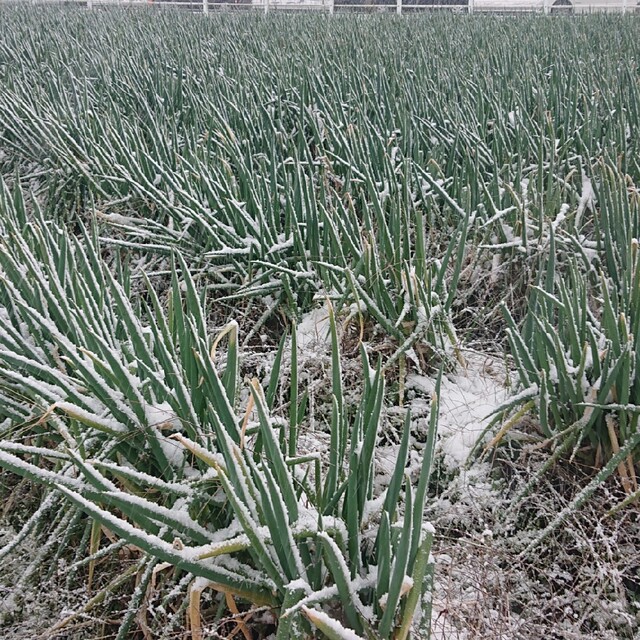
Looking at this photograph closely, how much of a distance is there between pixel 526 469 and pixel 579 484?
0.13 m

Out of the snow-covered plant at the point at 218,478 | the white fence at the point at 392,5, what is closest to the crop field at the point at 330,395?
the snow-covered plant at the point at 218,478

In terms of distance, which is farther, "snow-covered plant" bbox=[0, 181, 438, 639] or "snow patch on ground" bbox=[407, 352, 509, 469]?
"snow patch on ground" bbox=[407, 352, 509, 469]

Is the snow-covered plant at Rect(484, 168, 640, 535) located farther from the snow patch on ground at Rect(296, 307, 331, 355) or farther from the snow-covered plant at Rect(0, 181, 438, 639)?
the snow patch on ground at Rect(296, 307, 331, 355)

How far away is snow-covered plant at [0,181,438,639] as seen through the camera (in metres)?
0.97

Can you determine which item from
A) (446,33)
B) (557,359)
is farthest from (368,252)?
(446,33)

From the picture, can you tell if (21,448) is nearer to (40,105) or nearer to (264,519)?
(264,519)

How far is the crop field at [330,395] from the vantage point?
106 centimetres

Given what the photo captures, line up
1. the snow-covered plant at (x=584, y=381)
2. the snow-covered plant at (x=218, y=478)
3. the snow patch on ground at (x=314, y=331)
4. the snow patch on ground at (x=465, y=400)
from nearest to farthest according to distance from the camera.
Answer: the snow-covered plant at (x=218, y=478) < the snow-covered plant at (x=584, y=381) < the snow patch on ground at (x=465, y=400) < the snow patch on ground at (x=314, y=331)

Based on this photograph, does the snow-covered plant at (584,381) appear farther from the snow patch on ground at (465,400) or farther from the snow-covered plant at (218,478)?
the snow-covered plant at (218,478)

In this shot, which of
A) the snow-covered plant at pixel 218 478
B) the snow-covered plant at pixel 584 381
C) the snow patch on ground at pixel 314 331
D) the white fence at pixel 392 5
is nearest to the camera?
the snow-covered plant at pixel 218 478

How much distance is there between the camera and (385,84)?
4.12 meters

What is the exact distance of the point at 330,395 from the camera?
184 cm

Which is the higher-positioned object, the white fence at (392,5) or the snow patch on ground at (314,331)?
the white fence at (392,5)

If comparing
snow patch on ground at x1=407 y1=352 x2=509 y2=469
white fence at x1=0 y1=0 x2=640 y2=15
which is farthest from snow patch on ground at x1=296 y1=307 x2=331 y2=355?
white fence at x1=0 y1=0 x2=640 y2=15
